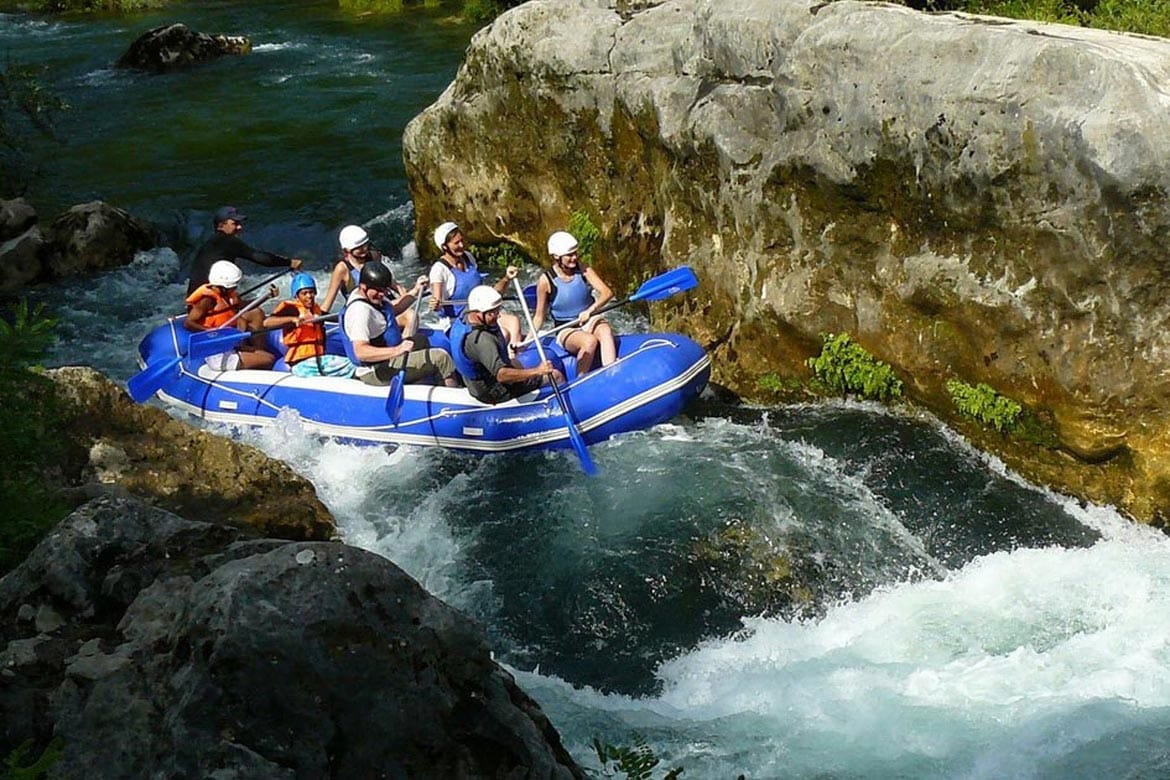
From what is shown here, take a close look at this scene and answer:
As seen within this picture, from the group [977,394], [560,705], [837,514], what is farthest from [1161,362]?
[560,705]

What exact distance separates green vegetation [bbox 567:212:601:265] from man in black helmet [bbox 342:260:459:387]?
2169 mm

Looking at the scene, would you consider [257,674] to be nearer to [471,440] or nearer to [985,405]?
[471,440]

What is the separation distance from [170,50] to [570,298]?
46.8 feet

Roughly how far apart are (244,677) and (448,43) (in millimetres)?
18682

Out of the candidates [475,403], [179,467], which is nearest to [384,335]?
[475,403]

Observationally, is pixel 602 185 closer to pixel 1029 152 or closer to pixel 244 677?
pixel 1029 152

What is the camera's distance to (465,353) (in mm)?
8336

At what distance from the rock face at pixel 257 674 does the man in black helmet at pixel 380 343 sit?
523cm

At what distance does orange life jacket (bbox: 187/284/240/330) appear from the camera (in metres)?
9.54

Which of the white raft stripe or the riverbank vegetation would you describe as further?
the riverbank vegetation

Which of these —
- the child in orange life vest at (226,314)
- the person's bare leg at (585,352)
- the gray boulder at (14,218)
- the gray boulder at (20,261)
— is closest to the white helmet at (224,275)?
the child in orange life vest at (226,314)

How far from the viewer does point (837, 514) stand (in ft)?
23.5

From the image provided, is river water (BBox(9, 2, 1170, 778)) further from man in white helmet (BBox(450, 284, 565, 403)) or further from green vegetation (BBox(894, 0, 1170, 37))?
green vegetation (BBox(894, 0, 1170, 37))

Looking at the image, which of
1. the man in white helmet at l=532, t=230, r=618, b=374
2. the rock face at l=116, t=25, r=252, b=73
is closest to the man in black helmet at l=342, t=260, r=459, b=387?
the man in white helmet at l=532, t=230, r=618, b=374
